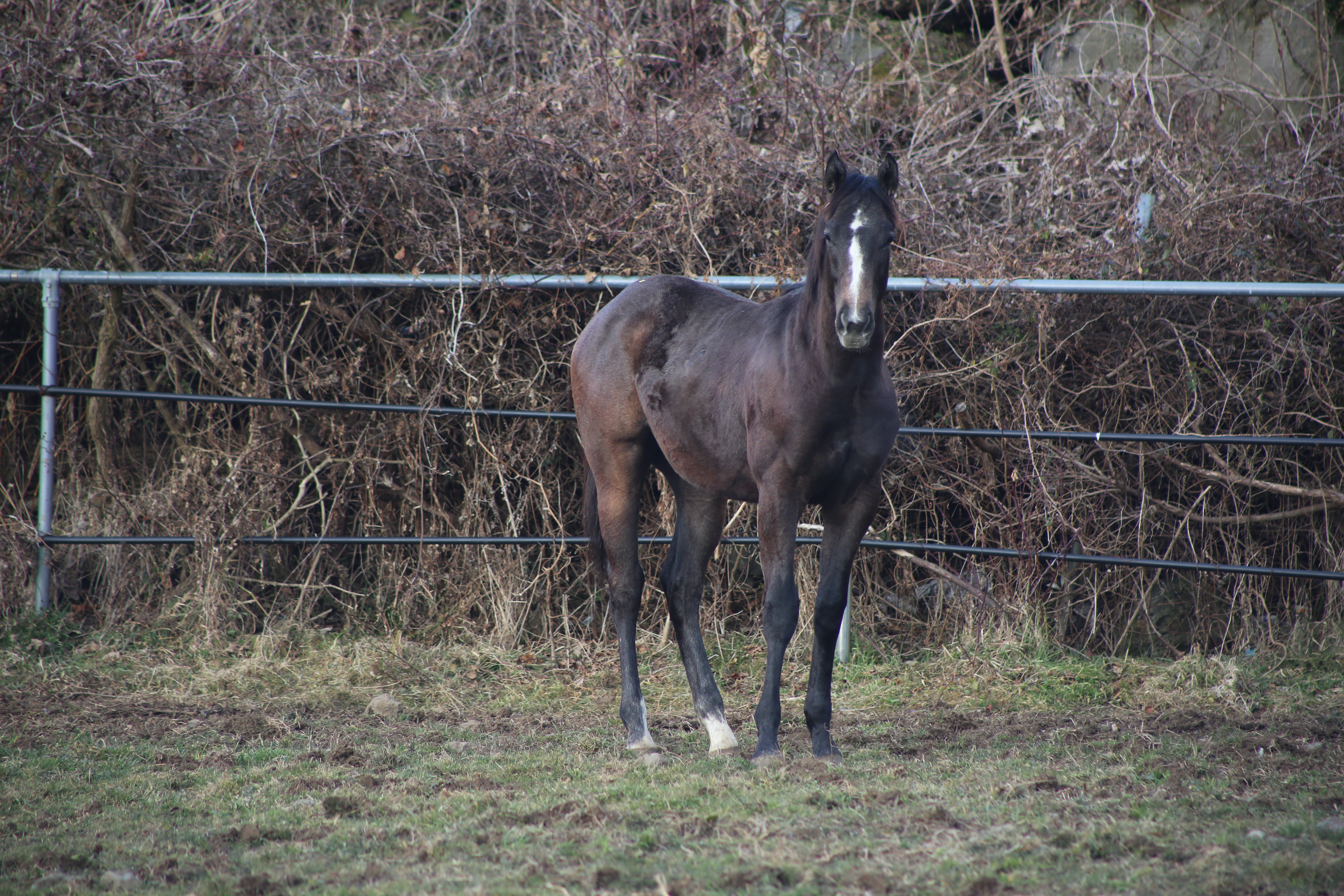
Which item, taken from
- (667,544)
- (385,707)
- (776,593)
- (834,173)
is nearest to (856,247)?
(834,173)

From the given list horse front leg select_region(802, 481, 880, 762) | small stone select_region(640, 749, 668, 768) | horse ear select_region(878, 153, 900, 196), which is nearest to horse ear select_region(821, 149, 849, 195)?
horse ear select_region(878, 153, 900, 196)

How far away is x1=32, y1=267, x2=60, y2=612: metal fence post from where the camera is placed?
495 cm

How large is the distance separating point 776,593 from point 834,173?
1.41m

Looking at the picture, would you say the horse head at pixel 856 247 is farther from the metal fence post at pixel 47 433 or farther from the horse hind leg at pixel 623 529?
the metal fence post at pixel 47 433

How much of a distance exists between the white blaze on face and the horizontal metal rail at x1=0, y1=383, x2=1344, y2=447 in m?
1.64

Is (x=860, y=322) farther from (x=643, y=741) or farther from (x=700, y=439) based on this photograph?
(x=643, y=741)

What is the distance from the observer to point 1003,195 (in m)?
5.81

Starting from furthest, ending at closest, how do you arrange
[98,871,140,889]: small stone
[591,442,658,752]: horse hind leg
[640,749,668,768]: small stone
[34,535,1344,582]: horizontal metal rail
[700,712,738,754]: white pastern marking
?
[34,535,1344,582]: horizontal metal rail → [591,442,658,752]: horse hind leg → [700,712,738,754]: white pastern marking → [640,749,668,768]: small stone → [98,871,140,889]: small stone

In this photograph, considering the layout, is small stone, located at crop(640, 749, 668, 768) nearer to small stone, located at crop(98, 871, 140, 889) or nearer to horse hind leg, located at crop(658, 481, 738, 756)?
horse hind leg, located at crop(658, 481, 738, 756)

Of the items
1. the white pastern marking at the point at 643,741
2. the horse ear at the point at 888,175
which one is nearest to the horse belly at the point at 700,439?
the white pastern marking at the point at 643,741

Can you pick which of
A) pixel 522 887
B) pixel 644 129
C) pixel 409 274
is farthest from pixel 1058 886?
pixel 644 129

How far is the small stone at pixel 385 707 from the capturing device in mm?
4309

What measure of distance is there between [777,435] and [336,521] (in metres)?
2.96

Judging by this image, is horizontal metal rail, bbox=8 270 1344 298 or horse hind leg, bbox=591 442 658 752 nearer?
horse hind leg, bbox=591 442 658 752
